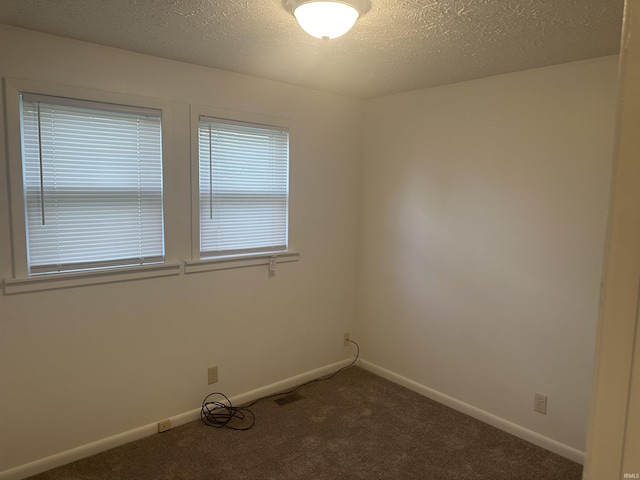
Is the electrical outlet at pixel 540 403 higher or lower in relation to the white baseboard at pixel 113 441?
higher

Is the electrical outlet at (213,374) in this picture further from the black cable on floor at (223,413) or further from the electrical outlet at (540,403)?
the electrical outlet at (540,403)

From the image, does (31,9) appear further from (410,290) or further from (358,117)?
(410,290)

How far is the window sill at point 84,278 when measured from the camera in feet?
7.43

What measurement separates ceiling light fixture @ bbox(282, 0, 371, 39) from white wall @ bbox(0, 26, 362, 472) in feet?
4.09

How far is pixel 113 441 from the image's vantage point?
2.62 metres

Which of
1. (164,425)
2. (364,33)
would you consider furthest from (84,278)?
(364,33)

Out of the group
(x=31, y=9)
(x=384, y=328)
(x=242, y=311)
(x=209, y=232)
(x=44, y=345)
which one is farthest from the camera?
(x=384, y=328)

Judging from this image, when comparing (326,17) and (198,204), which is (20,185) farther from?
(326,17)

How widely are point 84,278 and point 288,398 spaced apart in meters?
1.75

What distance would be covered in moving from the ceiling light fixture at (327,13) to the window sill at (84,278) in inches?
68.2

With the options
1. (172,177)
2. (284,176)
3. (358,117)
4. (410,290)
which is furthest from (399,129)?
(172,177)

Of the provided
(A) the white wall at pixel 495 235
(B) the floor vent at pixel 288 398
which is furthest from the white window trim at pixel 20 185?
(A) the white wall at pixel 495 235

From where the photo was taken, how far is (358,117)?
376cm

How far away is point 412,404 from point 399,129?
86.0 inches
